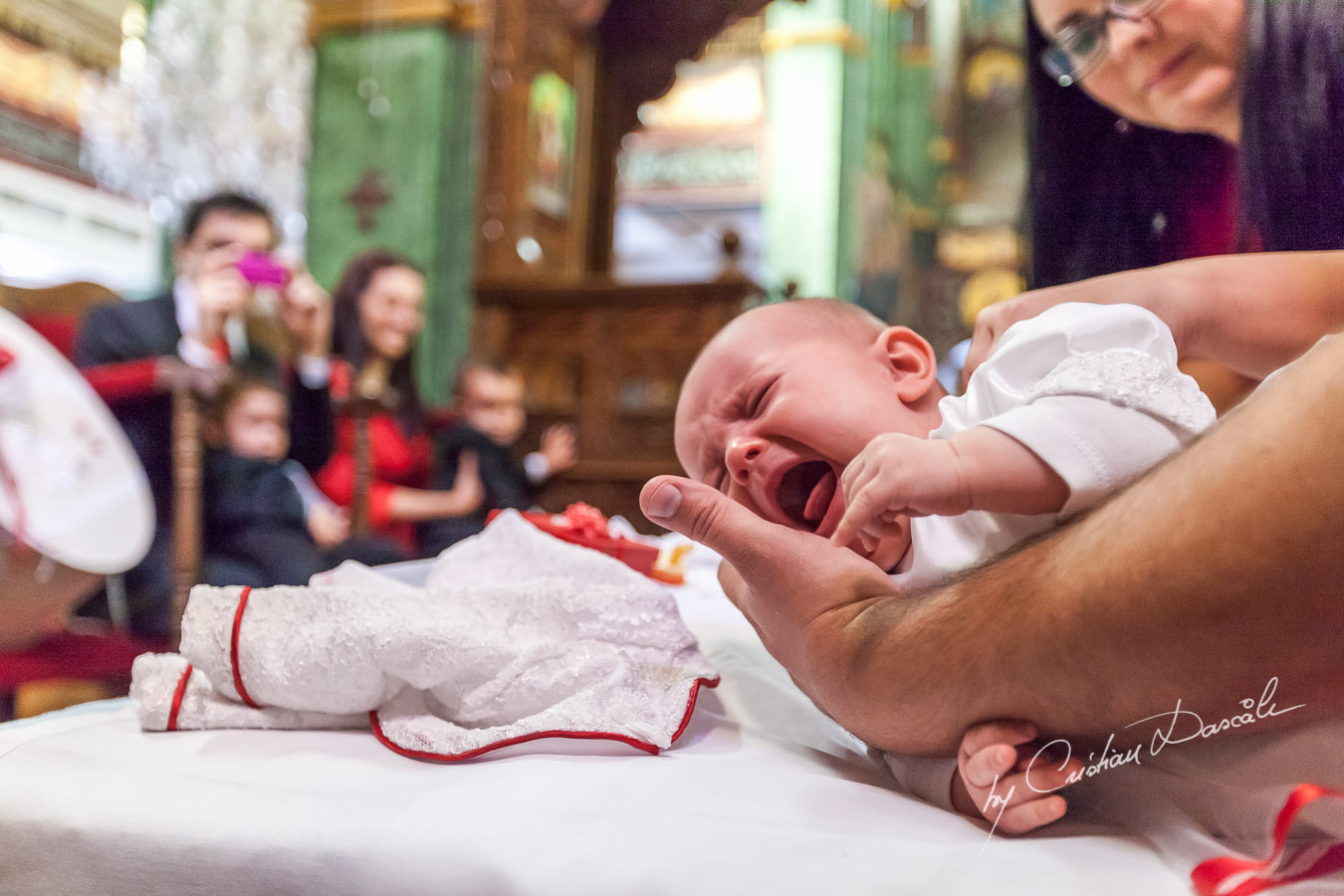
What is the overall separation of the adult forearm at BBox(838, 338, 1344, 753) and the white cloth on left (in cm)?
27

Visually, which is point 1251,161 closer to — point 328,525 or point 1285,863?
point 1285,863

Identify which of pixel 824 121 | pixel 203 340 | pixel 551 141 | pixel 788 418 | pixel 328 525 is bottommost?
pixel 328 525

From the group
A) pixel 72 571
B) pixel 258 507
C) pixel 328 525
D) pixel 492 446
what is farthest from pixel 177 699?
pixel 492 446

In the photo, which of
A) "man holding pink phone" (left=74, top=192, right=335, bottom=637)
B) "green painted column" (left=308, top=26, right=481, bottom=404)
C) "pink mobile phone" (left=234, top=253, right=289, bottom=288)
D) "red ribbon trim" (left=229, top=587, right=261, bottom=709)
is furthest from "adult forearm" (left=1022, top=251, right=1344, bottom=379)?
"green painted column" (left=308, top=26, right=481, bottom=404)

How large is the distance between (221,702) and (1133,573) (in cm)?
69

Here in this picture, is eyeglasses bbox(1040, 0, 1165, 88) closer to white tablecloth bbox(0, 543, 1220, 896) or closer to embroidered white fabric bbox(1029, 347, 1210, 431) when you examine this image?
embroidered white fabric bbox(1029, 347, 1210, 431)

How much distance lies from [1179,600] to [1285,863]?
0.49ft

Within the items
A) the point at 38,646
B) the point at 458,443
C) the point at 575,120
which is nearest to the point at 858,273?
the point at 575,120

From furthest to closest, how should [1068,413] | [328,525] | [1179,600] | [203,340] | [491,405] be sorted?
→ 1. [491,405]
2. [328,525]
3. [203,340]
4. [1068,413]
5. [1179,600]

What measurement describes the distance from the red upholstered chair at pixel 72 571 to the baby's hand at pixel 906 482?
68 cm

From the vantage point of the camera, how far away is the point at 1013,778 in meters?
0.55

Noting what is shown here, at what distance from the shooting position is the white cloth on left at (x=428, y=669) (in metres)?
0.73

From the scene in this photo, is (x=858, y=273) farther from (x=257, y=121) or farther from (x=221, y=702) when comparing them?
(x=221, y=702)

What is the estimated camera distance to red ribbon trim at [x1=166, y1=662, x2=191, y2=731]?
2.55 ft
